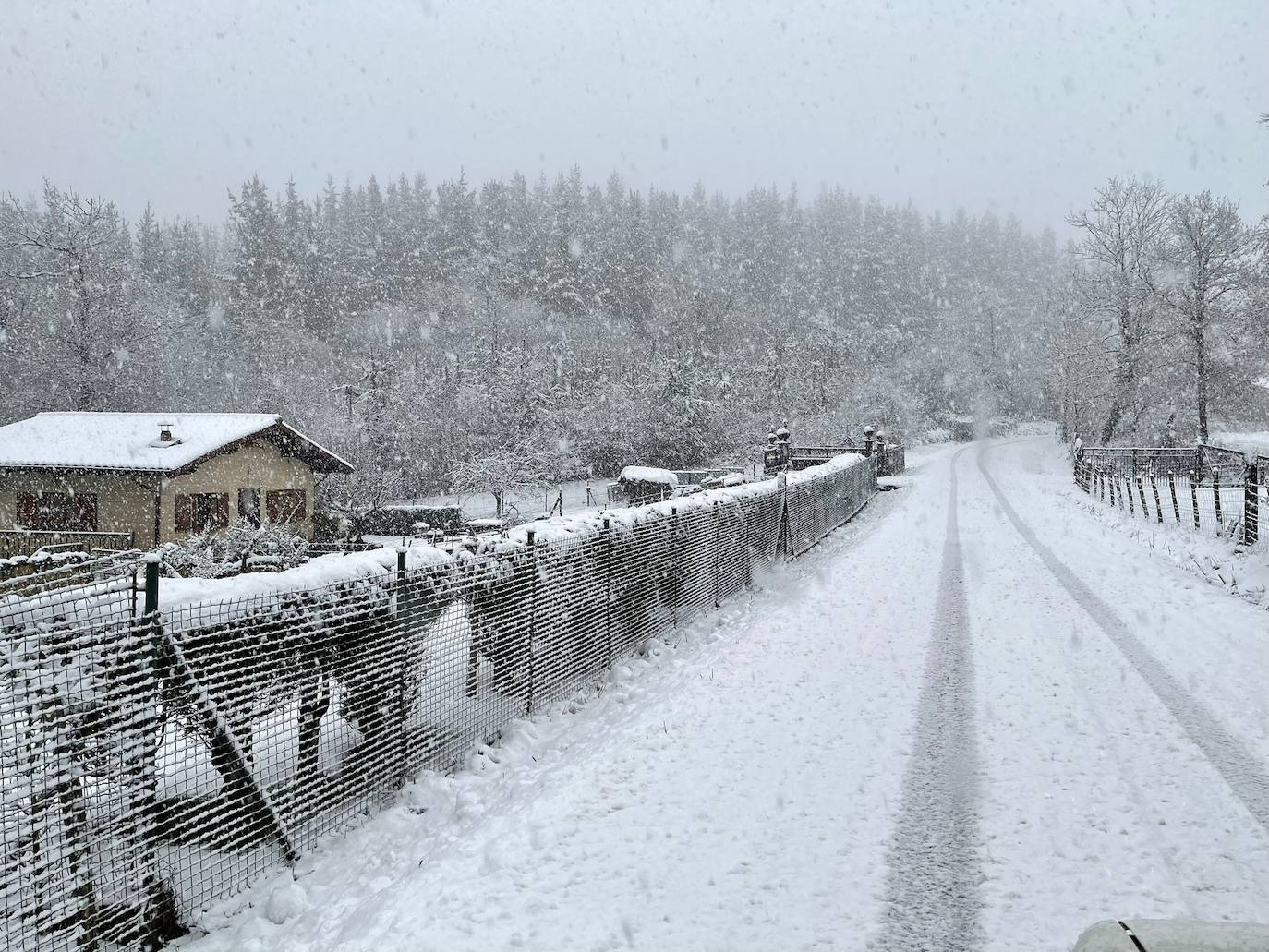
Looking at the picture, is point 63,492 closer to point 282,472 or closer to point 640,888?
point 282,472

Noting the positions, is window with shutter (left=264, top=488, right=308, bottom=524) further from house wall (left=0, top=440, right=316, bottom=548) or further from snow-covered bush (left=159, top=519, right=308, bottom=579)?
snow-covered bush (left=159, top=519, right=308, bottom=579)

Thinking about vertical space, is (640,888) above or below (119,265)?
below

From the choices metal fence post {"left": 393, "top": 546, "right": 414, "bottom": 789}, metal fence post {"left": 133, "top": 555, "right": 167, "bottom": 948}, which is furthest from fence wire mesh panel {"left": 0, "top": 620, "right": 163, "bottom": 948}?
metal fence post {"left": 393, "top": 546, "right": 414, "bottom": 789}

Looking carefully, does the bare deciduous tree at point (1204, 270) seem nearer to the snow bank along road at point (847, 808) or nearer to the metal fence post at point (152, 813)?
the snow bank along road at point (847, 808)

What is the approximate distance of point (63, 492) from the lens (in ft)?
80.1

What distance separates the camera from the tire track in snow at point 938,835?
11.1 feet

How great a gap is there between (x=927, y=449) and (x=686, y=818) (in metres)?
59.1

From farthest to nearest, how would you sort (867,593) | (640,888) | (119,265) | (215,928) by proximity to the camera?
(119,265) < (867,593) < (640,888) < (215,928)

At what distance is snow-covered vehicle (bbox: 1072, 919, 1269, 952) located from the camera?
52.9 inches

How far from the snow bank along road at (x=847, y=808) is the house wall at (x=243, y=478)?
2095cm

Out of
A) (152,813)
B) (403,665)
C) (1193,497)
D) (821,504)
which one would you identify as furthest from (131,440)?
(1193,497)

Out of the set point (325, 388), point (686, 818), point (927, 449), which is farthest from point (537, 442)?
point (686, 818)

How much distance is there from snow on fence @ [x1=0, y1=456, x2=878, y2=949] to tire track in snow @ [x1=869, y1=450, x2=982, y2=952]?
2.98 metres

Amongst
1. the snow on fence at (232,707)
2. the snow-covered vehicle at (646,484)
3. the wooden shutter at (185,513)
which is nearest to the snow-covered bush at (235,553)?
the wooden shutter at (185,513)
